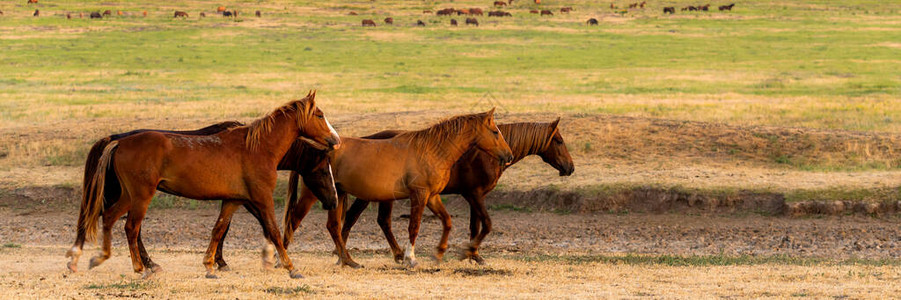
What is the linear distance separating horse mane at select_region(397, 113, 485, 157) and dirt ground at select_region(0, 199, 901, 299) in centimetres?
128

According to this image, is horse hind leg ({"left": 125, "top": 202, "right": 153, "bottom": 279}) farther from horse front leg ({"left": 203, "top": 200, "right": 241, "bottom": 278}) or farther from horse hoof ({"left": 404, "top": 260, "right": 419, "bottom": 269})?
horse hoof ({"left": 404, "top": 260, "right": 419, "bottom": 269})

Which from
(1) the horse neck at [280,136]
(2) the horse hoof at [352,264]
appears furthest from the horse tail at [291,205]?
(1) the horse neck at [280,136]

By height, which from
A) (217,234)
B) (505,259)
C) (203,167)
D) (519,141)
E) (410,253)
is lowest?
(505,259)

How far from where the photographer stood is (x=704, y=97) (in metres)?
30.6

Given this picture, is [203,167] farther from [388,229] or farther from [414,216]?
[388,229]

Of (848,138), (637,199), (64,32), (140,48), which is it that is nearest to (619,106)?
(848,138)

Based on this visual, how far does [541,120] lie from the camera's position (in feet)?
64.2

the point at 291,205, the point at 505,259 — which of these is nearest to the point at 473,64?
the point at 505,259

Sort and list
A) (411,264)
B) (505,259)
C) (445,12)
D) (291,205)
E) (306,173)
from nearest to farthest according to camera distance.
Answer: (306,173) < (411,264) < (291,205) < (505,259) < (445,12)

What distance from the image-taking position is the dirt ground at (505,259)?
30.1 ft

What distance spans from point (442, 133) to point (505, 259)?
1.84 metres

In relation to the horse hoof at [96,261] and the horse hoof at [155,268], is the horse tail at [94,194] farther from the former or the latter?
the horse hoof at [155,268]

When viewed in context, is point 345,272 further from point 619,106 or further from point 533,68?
point 533,68

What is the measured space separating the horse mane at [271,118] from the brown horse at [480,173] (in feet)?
6.86
